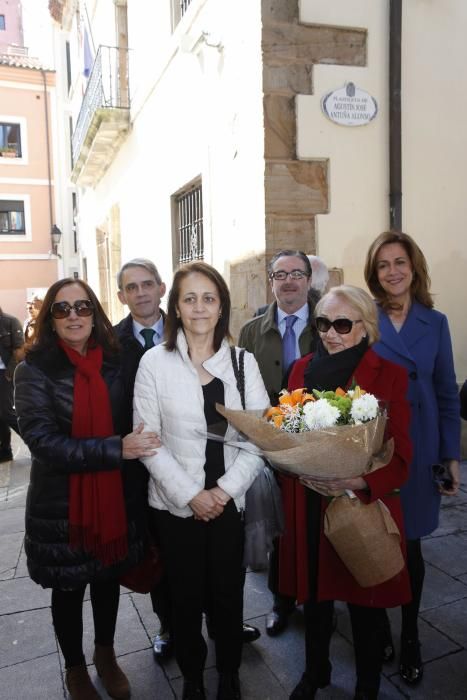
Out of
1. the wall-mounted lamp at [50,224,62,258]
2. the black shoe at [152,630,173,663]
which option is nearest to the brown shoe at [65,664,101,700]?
the black shoe at [152,630,173,663]

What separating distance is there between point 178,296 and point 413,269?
116 centimetres

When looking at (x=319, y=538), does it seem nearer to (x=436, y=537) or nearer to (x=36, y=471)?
(x=36, y=471)

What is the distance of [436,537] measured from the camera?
384 centimetres

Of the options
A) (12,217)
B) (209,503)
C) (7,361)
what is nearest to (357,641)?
(209,503)

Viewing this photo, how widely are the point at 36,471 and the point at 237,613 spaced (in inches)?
39.6

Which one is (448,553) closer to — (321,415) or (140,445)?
(321,415)

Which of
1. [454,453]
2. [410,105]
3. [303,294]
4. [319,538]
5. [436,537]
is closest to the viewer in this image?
[319,538]

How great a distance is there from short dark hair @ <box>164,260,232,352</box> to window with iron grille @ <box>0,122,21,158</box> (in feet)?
81.1

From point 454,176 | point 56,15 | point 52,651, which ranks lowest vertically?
point 52,651

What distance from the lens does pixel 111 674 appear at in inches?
94.8

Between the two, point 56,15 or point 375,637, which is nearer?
point 375,637

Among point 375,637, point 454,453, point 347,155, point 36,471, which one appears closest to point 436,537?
point 454,453

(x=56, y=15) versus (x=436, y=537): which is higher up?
(x=56, y=15)

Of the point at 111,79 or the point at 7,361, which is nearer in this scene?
the point at 7,361
